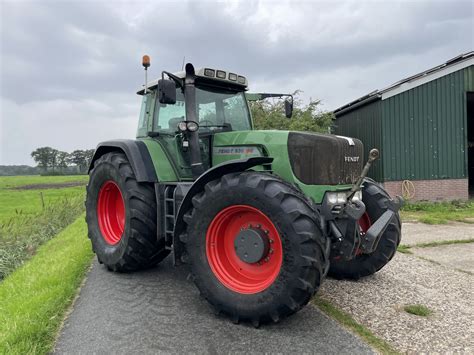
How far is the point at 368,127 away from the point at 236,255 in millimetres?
10651

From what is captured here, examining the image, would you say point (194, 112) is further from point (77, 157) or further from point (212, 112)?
point (77, 157)

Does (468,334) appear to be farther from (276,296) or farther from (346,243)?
(276,296)

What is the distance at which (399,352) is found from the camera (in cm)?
288

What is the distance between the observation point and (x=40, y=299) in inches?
160

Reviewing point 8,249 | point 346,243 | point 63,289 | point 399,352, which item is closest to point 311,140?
point 346,243

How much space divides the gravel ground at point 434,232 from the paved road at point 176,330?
174 inches

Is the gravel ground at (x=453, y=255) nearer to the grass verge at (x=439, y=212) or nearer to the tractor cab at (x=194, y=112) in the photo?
the grass verge at (x=439, y=212)

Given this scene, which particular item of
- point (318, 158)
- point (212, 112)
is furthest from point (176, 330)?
point (212, 112)

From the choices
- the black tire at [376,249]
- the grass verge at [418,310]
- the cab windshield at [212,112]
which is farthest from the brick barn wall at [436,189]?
the grass verge at [418,310]

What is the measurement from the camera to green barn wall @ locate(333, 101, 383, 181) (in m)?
12.4

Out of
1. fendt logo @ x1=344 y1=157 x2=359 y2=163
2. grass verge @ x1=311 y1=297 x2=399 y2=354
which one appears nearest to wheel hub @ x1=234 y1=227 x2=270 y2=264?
grass verge @ x1=311 y1=297 x2=399 y2=354

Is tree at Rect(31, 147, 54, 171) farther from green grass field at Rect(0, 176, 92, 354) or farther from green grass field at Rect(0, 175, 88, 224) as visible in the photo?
green grass field at Rect(0, 176, 92, 354)

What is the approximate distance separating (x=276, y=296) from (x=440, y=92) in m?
11.5

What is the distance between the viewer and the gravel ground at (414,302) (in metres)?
3.09
